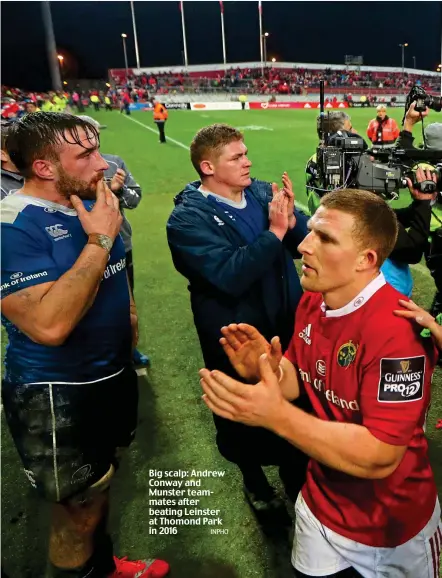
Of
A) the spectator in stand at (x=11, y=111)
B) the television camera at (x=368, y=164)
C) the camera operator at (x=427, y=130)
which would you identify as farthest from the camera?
the spectator in stand at (x=11, y=111)

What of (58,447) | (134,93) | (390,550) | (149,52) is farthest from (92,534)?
(149,52)

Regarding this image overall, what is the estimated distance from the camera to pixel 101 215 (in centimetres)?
182

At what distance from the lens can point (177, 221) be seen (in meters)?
2.38

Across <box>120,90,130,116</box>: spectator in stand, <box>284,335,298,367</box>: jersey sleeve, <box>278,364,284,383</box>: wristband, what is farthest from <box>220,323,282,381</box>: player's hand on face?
<box>120,90,130,116</box>: spectator in stand

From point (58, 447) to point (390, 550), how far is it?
1.33 metres

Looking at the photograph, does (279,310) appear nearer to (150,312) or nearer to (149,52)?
(150,312)

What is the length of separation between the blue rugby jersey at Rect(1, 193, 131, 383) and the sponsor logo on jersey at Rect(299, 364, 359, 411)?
2.85 ft

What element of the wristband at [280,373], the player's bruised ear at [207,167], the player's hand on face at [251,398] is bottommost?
the wristband at [280,373]

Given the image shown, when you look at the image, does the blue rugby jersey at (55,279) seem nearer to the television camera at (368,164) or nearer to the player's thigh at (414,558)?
the player's thigh at (414,558)

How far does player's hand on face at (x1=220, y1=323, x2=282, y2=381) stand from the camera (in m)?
1.59

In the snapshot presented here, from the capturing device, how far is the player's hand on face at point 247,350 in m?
1.59

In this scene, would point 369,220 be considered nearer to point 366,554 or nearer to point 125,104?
point 366,554

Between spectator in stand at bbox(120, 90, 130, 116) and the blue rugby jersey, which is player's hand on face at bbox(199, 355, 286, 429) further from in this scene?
spectator in stand at bbox(120, 90, 130, 116)

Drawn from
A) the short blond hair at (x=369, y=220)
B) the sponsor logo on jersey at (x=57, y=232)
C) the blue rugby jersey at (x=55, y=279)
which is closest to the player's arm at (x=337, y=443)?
the short blond hair at (x=369, y=220)
